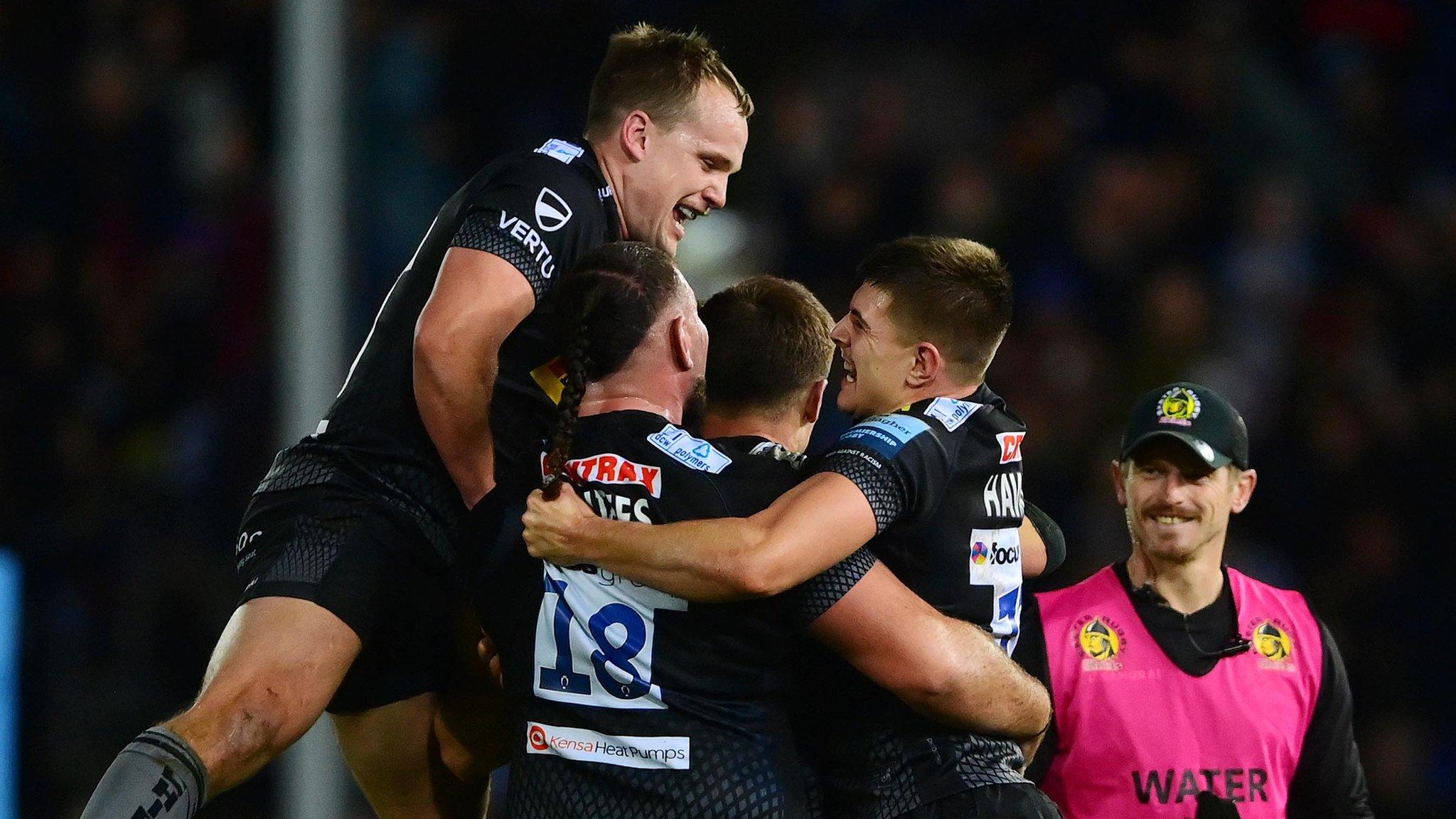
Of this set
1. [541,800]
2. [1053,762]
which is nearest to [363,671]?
[541,800]

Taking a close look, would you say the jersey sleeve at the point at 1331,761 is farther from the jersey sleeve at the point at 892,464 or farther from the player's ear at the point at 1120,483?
the jersey sleeve at the point at 892,464

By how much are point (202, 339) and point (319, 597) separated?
526 cm

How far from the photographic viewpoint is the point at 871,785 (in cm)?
299

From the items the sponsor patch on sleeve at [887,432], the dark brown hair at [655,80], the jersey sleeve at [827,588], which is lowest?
the jersey sleeve at [827,588]

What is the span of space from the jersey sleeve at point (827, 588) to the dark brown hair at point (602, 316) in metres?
0.46

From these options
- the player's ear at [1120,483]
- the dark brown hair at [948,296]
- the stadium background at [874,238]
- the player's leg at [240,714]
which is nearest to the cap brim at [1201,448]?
the player's ear at [1120,483]

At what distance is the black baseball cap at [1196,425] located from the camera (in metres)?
3.71

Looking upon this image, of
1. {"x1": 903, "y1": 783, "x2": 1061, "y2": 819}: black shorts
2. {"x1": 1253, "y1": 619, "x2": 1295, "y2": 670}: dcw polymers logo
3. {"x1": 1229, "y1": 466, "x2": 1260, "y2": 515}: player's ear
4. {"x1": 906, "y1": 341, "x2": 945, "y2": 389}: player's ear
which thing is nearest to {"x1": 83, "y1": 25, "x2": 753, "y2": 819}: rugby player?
{"x1": 906, "y1": 341, "x2": 945, "y2": 389}: player's ear

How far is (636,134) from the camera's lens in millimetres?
3807

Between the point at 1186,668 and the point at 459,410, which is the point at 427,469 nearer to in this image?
the point at 459,410

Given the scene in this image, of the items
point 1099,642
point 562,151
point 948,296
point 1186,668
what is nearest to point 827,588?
point 948,296

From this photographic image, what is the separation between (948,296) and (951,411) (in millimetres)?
228

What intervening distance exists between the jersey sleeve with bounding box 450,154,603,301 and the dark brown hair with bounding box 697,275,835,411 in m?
0.45

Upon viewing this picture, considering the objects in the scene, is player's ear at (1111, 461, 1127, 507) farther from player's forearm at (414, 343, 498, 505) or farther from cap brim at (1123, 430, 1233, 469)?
player's forearm at (414, 343, 498, 505)
